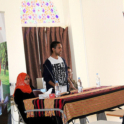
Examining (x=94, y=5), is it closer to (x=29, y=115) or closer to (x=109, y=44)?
(x=109, y=44)

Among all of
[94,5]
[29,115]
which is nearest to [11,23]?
[94,5]

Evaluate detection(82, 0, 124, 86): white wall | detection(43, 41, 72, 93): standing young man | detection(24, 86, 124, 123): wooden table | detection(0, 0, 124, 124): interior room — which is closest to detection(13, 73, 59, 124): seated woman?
detection(24, 86, 124, 123): wooden table

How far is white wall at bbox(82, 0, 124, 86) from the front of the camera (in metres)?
4.75

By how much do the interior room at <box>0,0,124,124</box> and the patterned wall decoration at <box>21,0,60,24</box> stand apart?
0.18 ft

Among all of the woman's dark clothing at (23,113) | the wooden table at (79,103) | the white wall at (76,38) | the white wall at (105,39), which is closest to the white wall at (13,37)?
the woman's dark clothing at (23,113)

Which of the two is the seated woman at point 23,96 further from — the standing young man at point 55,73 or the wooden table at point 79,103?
the standing young man at point 55,73

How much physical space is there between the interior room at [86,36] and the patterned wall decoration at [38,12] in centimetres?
5

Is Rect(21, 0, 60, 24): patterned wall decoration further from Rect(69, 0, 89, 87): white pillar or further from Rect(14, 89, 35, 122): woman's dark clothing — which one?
Rect(14, 89, 35, 122): woman's dark clothing

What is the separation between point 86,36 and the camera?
18.4 ft

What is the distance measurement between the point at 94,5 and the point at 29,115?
3618 millimetres

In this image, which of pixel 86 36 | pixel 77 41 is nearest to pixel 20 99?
pixel 77 41

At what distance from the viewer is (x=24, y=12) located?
5.50 metres

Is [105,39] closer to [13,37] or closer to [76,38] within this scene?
[76,38]

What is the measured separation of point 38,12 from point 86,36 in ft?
4.55
